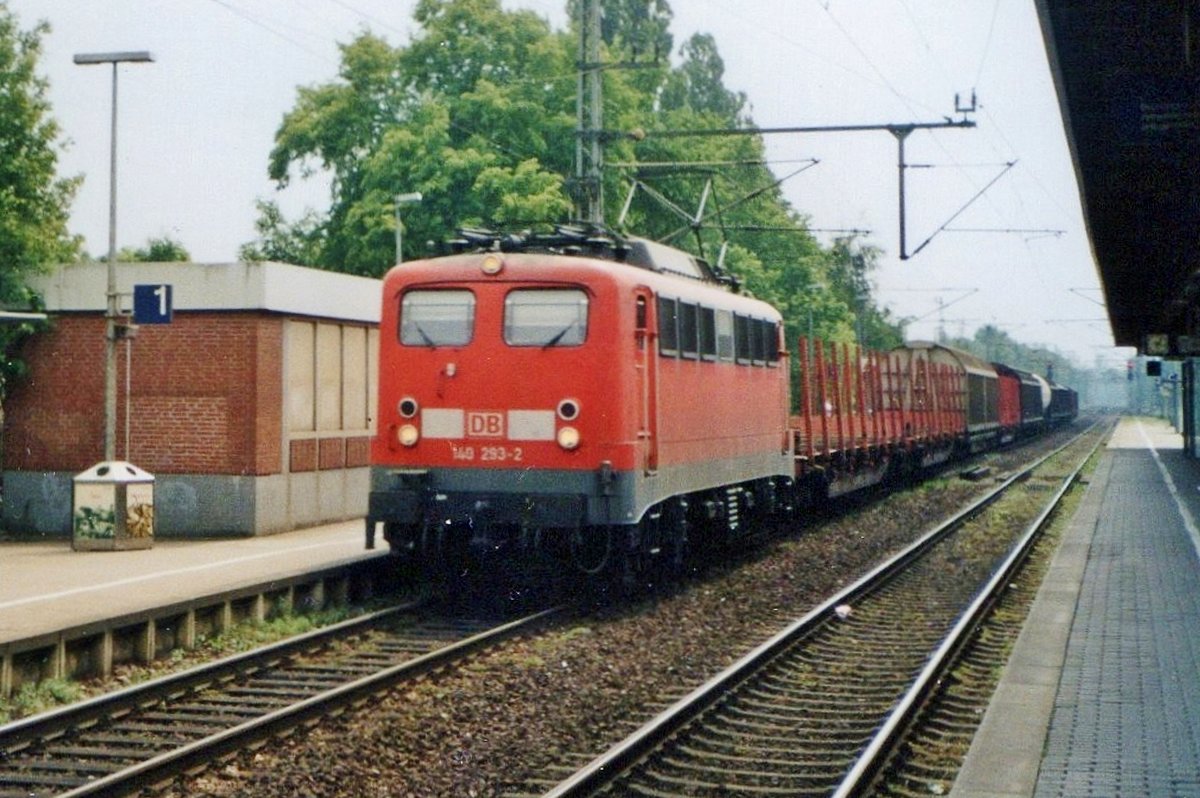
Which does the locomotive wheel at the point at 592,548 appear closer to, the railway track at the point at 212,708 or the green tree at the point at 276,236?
the railway track at the point at 212,708

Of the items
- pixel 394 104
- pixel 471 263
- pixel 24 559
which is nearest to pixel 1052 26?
pixel 471 263

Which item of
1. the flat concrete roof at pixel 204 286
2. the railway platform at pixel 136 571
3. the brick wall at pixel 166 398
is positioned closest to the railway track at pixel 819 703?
the railway platform at pixel 136 571

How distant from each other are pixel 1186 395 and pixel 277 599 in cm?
4443

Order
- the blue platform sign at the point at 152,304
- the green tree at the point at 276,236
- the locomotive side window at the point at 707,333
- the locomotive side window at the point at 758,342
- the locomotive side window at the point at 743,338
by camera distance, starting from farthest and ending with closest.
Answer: the green tree at the point at 276,236 → the locomotive side window at the point at 758,342 → the blue platform sign at the point at 152,304 → the locomotive side window at the point at 743,338 → the locomotive side window at the point at 707,333

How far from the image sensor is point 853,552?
66.7ft

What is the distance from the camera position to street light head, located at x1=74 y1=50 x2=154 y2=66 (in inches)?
698

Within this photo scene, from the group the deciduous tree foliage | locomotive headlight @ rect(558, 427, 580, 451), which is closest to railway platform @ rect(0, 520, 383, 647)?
locomotive headlight @ rect(558, 427, 580, 451)

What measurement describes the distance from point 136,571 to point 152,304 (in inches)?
154

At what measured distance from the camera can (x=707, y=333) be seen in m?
16.6

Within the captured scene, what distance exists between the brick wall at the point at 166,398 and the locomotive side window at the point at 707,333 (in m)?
6.02

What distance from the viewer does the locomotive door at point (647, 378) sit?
1441 centimetres

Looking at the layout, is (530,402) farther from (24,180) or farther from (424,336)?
(24,180)

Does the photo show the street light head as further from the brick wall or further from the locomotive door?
the locomotive door

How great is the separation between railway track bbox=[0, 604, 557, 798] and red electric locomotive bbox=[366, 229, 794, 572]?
3.83ft
